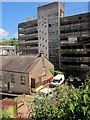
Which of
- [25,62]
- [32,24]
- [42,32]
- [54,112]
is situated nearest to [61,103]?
[54,112]

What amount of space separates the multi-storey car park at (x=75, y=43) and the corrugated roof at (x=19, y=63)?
7.63 metres

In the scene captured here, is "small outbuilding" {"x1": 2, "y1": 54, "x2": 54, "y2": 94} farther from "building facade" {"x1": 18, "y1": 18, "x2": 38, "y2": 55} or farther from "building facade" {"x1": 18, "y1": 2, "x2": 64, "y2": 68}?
"building facade" {"x1": 18, "y1": 18, "x2": 38, "y2": 55}

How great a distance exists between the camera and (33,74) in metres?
17.3

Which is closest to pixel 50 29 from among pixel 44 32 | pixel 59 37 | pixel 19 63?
pixel 44 32

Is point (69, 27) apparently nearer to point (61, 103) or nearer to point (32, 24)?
point (32, 24)

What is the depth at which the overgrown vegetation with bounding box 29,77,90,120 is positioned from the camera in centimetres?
331

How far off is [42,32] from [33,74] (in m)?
14.9

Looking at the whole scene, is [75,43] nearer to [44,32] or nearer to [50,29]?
[50,29]

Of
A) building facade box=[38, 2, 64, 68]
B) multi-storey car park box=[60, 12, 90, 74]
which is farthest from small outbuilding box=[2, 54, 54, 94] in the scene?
building facade box=[38, 2, 64, 68]

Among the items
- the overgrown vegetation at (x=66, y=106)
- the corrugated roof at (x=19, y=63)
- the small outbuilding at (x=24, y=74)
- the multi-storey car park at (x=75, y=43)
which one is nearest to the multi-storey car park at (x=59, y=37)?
the multi-storey car park at (x=75, y=43)

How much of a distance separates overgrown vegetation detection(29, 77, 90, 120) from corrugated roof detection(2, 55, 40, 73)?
12.8 metres

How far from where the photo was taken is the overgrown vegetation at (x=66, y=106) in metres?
→ 3.31

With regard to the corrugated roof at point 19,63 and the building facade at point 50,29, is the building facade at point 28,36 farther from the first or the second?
the corrugated roof at point 19,63

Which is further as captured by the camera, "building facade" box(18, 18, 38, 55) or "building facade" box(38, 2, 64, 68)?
"building facade" box(18, 18, 38, 55)
